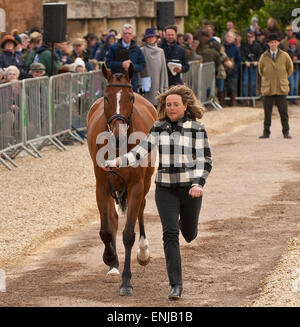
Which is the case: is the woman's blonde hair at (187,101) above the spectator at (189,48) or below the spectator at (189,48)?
above

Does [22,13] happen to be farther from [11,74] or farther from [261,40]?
[11,74]

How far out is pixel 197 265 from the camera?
10992 mm

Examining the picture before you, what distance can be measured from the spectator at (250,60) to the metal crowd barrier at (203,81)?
1292 mm

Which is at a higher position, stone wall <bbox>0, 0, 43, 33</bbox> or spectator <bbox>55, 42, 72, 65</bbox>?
stone wall <bbox>0, 0, 43, 33</bbox>

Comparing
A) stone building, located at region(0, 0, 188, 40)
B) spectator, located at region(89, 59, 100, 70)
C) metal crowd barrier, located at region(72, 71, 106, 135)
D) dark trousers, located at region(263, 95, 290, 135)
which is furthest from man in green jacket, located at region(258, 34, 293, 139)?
stone building, located at region(0, 0, 188, 40)

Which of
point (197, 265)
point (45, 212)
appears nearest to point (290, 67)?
point (45, 212)

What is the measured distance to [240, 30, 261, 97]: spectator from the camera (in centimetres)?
2867

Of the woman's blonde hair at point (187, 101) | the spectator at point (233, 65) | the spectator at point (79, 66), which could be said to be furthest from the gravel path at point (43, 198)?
the spectator at point (233, 65)

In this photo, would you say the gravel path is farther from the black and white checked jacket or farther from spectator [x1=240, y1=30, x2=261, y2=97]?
spectator [x1=240, y1=30, x2=261, y2=97]

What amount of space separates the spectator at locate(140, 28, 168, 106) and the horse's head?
8479 millimetres

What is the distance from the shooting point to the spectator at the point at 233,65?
28094mm

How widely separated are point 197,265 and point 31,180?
5799mm

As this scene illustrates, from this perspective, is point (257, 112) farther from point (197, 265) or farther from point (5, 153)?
point (197, 265)

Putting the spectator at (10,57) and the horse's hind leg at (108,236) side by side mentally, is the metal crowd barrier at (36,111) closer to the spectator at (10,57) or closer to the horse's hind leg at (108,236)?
the spectator at (10,57)
